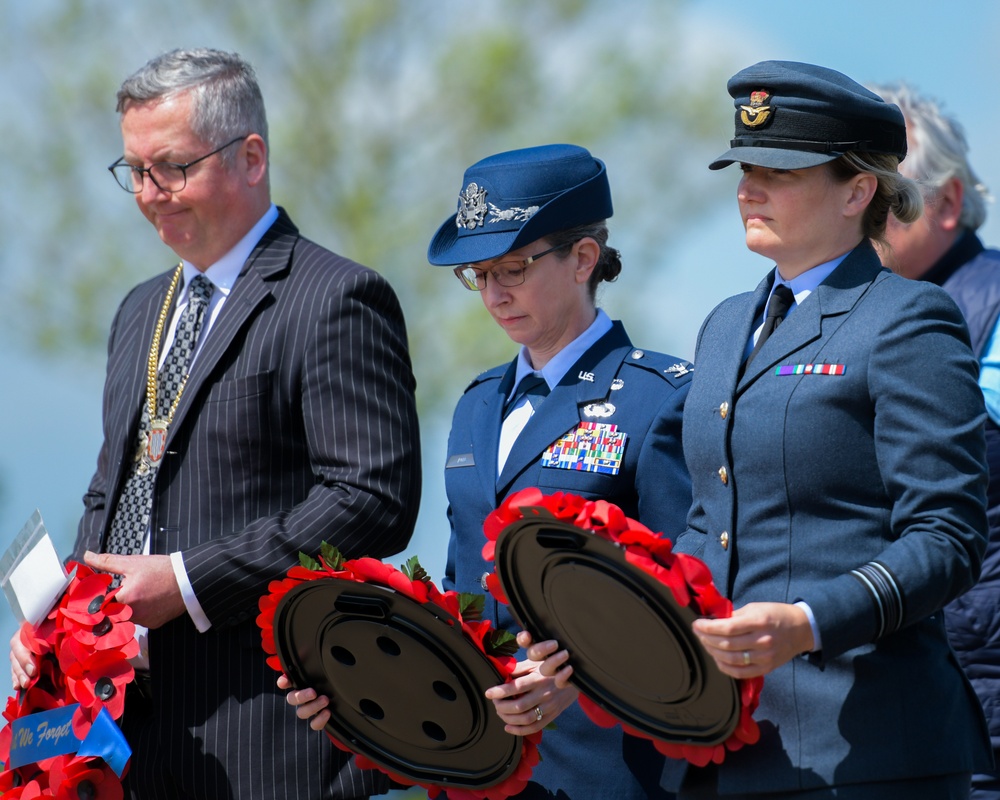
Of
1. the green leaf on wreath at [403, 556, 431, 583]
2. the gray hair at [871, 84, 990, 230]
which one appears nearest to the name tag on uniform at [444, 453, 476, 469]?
the green leaf on wreath at [403, 556, 431, 583]

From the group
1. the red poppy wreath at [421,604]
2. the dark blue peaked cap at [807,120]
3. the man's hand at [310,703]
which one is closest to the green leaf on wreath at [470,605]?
the red poppy wreath at [421,604]

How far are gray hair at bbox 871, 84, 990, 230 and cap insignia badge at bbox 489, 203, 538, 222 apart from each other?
4.50 feet

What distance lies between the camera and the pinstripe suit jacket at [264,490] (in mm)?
3250

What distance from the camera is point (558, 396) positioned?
10.8ft

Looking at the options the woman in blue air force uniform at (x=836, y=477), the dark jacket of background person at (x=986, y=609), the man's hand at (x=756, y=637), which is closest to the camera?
the man's hand at (x=756, y=637)

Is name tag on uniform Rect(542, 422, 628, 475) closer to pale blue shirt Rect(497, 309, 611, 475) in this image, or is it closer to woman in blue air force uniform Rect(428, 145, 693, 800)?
woman in blue air force uniform Rect(428, 145, 693, 800)

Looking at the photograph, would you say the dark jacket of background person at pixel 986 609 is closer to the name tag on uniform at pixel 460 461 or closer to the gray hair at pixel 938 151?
the gray hair at pixel 938 151

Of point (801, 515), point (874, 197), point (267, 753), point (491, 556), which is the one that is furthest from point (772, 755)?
point (267, 753)

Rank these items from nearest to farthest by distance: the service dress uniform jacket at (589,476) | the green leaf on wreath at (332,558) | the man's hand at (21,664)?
the green leaf on wreath at (332,558) < the service dress uniform jacket at (589,476) < the man's hand at (21,664)

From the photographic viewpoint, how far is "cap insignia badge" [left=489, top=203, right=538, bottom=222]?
3.35m

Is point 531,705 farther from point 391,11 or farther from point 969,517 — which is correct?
point 391,11

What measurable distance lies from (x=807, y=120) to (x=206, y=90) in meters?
1.72

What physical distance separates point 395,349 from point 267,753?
97 centimetres

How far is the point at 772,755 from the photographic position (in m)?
2.38
